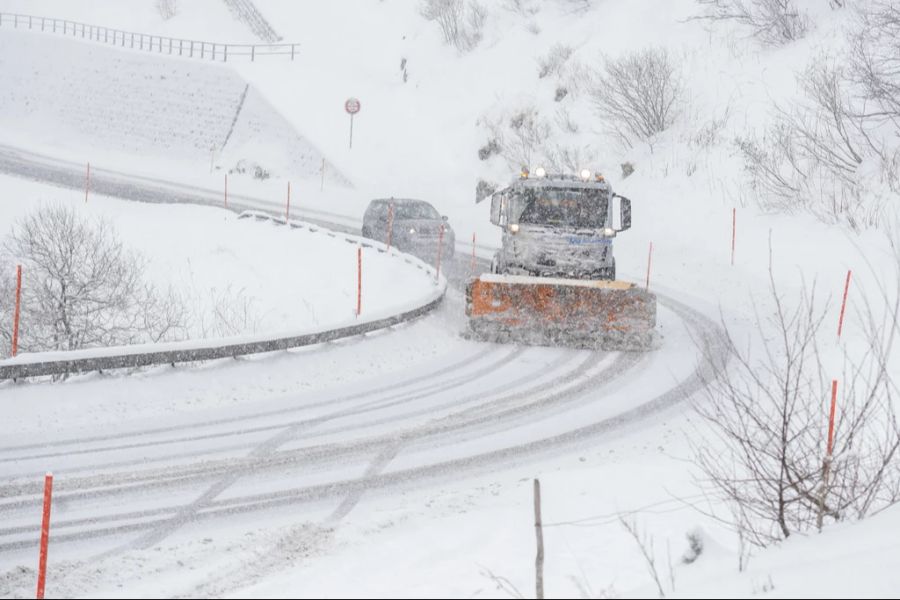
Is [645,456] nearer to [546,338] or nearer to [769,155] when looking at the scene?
[546,338]

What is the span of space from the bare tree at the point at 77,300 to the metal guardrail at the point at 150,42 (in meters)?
23.8

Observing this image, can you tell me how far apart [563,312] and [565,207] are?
213 centimetres

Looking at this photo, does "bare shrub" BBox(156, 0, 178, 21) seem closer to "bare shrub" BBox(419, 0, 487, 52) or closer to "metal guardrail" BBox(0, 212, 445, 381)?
"bare shrub" BBox(419, 0, 487, 52)

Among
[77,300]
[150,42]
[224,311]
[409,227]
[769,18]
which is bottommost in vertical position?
[224,311]

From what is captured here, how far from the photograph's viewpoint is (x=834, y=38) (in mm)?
29547

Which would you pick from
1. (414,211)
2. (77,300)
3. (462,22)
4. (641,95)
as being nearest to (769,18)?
(641,95)

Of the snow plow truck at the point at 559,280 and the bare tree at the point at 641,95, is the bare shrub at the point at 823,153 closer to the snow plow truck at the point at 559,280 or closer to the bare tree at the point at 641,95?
the bare tree at the point at 641,95

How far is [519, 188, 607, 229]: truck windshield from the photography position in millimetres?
16703

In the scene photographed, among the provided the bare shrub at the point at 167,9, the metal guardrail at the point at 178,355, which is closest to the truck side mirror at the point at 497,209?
the metal guardrail at the point at 178,355

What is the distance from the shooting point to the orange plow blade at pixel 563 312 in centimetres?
1520

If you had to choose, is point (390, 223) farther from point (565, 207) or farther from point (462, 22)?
point (462, 22)

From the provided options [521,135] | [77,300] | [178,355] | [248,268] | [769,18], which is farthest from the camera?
[521,135]

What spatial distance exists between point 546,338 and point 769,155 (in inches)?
554

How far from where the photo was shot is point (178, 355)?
12.7m
